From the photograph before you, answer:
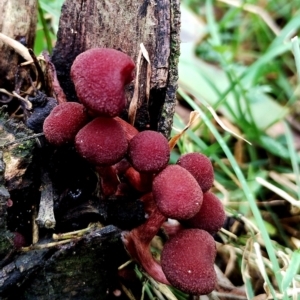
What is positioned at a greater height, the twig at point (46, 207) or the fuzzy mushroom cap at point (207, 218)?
the fuzzy mushroom cap at point (207, 218)

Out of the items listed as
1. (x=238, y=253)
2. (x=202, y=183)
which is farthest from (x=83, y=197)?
(x=238, y=253)

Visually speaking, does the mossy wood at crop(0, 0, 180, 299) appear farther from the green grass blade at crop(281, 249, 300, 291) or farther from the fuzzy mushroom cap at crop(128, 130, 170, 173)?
the green grass blade at crop(281, 249, 300, 291)

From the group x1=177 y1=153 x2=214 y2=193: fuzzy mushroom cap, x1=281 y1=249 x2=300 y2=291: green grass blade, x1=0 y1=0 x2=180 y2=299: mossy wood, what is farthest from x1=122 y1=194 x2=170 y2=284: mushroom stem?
x1=281 y1=249 x2=300 y2=291: green grass blade

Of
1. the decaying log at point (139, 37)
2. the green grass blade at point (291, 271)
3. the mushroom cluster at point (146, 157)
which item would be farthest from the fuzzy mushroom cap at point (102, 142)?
the green grass blade at point (291, 271)

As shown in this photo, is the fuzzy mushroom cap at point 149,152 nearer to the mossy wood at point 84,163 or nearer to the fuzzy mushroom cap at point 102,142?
the fuzzy mushroom cap at point 102,142

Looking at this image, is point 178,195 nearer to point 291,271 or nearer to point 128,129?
point 128,129
